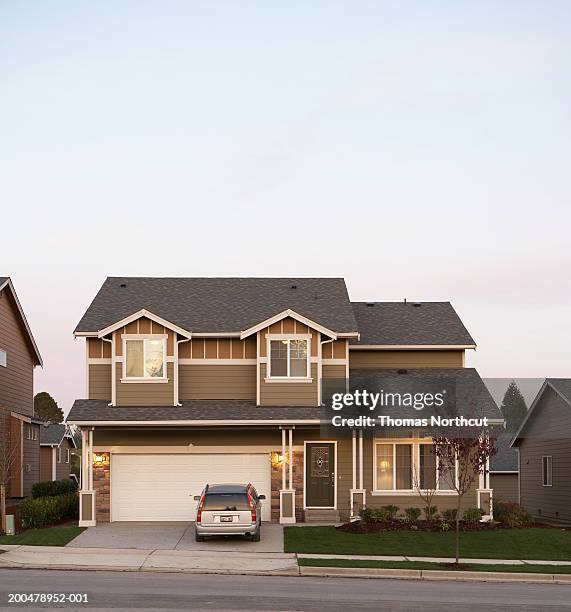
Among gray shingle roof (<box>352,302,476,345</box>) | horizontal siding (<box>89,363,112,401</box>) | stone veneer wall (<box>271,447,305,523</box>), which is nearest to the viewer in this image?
stone veneer wall (<box>271,447,305,523</box>)

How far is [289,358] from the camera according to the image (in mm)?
34125

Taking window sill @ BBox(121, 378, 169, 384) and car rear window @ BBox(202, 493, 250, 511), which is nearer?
car rear window @ BBox(202, 493, 250, 511)

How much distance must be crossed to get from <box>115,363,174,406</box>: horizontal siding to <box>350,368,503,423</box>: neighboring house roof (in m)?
6.66

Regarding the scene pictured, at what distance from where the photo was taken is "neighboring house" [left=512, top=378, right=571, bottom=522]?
4166 cm

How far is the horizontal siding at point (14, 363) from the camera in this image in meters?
40.2

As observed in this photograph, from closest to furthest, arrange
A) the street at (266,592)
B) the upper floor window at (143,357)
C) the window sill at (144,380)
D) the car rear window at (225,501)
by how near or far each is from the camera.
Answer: the street at (266,592)
the car rear window at (225,501)
the window sill at (144,380)
the upper floor window at (143,357)

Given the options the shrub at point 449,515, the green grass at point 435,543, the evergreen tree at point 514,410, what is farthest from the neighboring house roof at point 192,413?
the evergreen tree at point 514,410

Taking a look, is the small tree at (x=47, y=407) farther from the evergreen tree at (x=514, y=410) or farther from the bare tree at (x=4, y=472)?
the evergreen tree at (x=514, y=410)

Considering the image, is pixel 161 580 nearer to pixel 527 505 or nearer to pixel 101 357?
pixel 101 357

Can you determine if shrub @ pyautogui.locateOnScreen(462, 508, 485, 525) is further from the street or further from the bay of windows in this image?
the street

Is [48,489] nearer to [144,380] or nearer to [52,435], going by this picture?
[144,380]

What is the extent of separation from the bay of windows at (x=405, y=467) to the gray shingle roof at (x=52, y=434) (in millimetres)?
29582

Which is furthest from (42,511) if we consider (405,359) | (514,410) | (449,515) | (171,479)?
(514,410)

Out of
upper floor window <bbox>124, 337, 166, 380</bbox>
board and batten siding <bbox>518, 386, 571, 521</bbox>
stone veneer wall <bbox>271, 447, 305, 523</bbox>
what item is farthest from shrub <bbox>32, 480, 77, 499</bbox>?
board and batten siding <bbox>518, 386, 571, 521</bbox>
